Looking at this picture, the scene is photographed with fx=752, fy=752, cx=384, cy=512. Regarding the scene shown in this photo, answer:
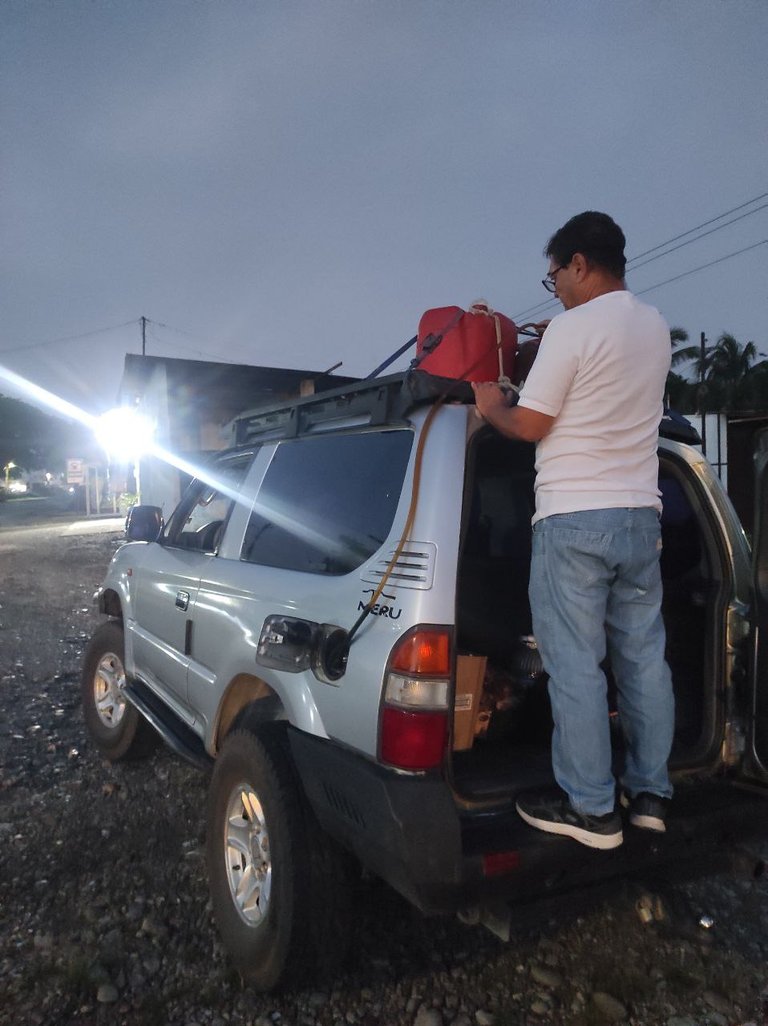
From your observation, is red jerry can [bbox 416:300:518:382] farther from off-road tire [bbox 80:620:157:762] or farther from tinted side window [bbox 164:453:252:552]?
off-road tire [bbox 80:620:157:762]

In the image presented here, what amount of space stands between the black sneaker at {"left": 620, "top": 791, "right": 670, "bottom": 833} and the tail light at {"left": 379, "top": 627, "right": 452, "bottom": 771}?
62 cm

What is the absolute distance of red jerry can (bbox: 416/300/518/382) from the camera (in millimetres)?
2598

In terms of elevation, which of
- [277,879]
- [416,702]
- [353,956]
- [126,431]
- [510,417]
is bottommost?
[353,956]

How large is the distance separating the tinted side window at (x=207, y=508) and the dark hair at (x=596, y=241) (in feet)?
5.89

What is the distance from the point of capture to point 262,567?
2.95m

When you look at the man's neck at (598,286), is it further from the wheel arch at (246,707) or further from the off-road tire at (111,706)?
the off-road tire at (111,706)

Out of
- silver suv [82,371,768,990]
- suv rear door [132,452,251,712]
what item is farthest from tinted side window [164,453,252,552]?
silver suv [82,371,768,990]

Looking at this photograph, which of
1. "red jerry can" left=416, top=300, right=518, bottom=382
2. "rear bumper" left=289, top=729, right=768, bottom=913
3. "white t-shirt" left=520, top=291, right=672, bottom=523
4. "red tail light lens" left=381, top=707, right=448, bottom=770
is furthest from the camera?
"red jerry can" left=416, top=300, right=518, bottom=382

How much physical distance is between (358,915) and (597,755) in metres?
1.43

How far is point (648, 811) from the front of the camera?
7.11ft

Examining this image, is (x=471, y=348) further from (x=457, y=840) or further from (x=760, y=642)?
(x=457, y=840)

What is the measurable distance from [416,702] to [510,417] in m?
0.85

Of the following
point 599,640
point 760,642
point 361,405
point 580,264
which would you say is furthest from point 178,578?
point 760,642

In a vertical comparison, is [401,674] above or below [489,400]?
below
